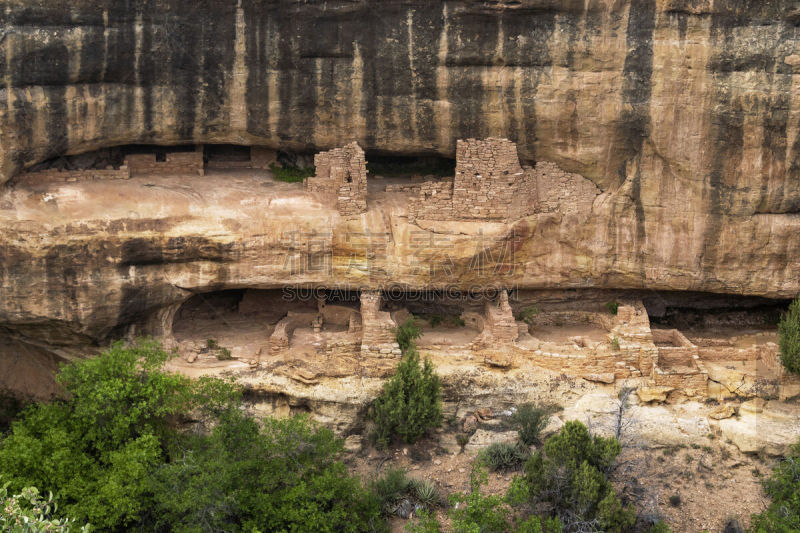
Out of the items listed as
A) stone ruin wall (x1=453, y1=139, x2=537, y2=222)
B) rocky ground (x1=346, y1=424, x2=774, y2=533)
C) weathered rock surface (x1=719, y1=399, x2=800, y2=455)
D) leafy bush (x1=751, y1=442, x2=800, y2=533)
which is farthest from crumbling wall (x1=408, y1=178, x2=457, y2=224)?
leafy bush (x1=751, y1=442, x2=800, y2=533)

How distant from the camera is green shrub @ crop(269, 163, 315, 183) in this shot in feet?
54.2

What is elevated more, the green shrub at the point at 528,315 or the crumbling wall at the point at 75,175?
the crumbling wall at the point at 75,175

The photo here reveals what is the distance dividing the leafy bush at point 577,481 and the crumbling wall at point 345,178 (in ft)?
15.6

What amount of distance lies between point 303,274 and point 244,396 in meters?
2.11

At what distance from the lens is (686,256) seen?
15.7 metres

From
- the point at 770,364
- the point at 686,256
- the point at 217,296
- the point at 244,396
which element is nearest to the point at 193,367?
the point at 244,396

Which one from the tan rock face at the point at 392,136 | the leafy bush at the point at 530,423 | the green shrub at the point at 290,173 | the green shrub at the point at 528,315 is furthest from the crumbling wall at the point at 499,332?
the green shrub at the point at 290,173

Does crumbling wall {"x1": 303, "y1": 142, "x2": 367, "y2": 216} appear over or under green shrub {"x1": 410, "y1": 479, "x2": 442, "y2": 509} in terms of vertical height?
over

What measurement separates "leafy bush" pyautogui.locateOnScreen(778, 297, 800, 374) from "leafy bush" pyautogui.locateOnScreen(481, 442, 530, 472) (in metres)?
4.18

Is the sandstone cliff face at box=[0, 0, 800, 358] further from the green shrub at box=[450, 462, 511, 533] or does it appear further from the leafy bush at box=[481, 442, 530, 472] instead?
the green shrub at box=[450, 462, 511, 533]

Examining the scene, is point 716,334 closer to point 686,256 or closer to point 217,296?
point 686,256

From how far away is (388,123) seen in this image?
51.0 feet

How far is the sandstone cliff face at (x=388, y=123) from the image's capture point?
14.3 meters

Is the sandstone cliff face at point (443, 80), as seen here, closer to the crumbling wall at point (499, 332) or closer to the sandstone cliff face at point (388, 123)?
the sandstone cliff face at point (388, 123)
